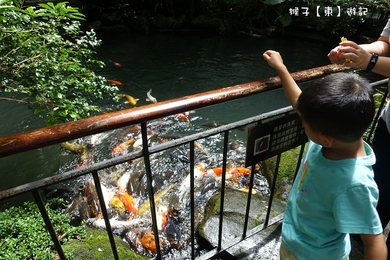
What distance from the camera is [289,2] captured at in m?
13.6

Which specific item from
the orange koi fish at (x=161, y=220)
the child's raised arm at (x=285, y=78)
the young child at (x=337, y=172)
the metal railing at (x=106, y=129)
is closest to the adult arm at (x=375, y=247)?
the young child at (x=337, y=172)

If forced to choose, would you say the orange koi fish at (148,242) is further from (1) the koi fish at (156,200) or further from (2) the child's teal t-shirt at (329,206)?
(2) the child's teal t-shirt at (329,206)

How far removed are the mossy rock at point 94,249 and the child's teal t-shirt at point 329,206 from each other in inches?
81.7

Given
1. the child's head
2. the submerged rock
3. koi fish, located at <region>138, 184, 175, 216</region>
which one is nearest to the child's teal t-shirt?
the child's head

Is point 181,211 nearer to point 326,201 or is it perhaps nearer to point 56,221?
point 56,221

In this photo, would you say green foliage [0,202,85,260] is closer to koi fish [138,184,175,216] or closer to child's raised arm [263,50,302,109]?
koi fish [138,184,175,216]

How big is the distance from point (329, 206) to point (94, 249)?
2.57 meters

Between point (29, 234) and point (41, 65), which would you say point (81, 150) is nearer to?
point (29, 234)

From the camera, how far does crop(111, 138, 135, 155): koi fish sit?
561 cm

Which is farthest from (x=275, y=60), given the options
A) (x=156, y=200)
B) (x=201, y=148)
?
(x=201, y=148)

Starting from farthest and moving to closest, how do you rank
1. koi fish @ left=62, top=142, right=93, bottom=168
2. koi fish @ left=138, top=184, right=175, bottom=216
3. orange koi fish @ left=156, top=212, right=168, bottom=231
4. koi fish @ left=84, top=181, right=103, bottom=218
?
koi fish @ left=62, top=142, right=93, bottom=168 → koi fish @ left=138, top=184, right=175, bottom=216 → koi fish @ left=84, top=181, right=103, bottom=218 → orange koi fish @ left=156, top=212, right=168, bottom=231

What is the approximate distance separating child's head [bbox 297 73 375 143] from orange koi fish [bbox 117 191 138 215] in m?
3.45

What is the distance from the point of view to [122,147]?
18.8ft

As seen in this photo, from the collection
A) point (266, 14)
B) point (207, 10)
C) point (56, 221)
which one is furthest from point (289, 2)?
point (56, 221)
